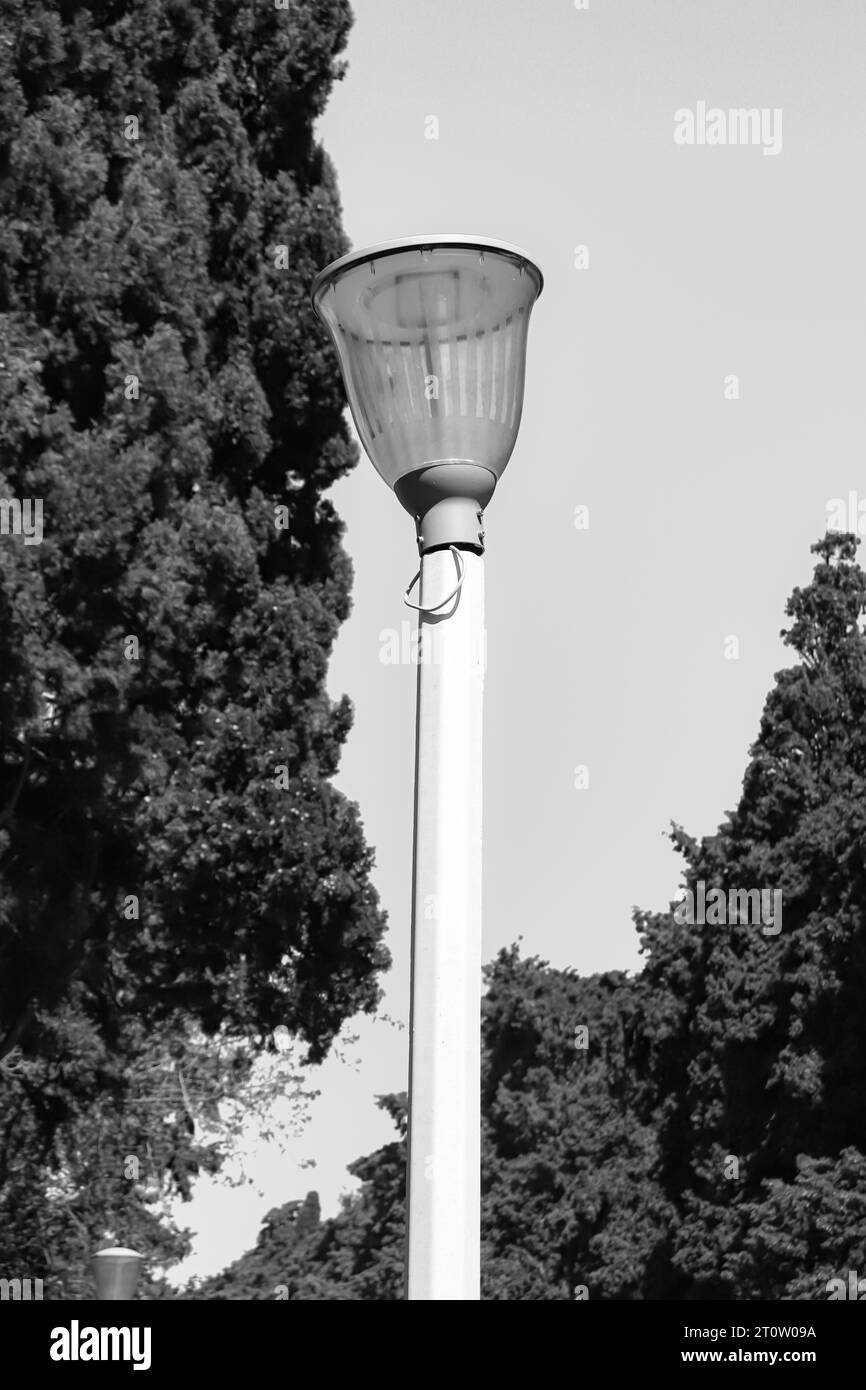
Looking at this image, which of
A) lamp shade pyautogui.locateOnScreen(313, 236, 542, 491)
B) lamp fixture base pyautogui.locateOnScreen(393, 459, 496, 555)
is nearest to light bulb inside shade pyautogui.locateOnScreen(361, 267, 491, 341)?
lamp shade pyautogui.locateOnScreen(313, 236, 542, 491)

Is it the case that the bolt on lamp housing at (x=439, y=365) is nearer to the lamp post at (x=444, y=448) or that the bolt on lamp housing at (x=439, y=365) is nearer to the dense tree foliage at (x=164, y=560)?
the lamp post at (x=444, y=448)

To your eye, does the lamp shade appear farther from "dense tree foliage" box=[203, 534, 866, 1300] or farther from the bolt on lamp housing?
"dense tree foliage" box=[203, 534, 866, 1300]

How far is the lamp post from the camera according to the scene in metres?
3.29

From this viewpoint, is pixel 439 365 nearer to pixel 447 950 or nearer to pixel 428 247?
pixel 428 247

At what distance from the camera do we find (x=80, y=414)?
12617 millimetres

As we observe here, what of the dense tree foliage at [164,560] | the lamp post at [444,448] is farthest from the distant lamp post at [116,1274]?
the lamp post at [444,448]

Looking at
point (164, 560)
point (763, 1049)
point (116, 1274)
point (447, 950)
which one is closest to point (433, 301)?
point (447, 950)

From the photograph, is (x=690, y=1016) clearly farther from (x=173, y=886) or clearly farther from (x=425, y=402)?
(x=425, y=402)

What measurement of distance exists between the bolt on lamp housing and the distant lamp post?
957 centimetres

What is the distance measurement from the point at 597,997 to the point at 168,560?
43069mm

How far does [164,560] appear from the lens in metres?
12.1

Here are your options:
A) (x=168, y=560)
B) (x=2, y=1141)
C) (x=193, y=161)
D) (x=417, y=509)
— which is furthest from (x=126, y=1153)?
(x=417, y=509)

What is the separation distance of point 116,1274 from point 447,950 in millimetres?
9618

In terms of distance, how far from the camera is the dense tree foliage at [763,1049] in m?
25.8
